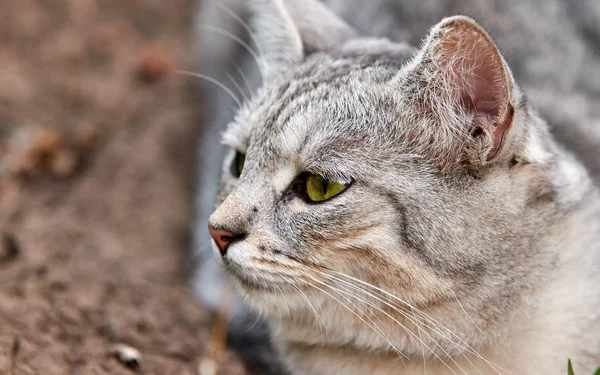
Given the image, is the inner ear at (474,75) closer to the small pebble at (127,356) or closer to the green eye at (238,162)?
the green eye at (238,162)

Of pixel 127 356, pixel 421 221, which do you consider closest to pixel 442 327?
pixel 421 221

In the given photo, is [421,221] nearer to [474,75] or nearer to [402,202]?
[402,202]

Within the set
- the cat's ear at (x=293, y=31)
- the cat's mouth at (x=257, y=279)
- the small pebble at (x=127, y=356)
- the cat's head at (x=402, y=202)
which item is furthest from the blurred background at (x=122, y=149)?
Answer: the cat's head at (x=402, y=202)

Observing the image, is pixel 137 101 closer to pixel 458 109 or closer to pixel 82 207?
pixel 82 207

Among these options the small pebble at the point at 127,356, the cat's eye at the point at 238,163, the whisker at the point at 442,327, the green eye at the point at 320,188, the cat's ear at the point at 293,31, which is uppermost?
the cat's ear at the point at 293,31

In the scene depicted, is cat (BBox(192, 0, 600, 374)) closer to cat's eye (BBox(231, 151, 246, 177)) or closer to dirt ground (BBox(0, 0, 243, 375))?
cat's eye (BBox(231, 151, 246, 177))

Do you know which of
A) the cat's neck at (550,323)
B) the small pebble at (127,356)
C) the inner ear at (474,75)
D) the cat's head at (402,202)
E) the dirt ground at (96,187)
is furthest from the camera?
the dirt ground at (96,187)

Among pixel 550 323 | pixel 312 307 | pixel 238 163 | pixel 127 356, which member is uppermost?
pixel 238 163
